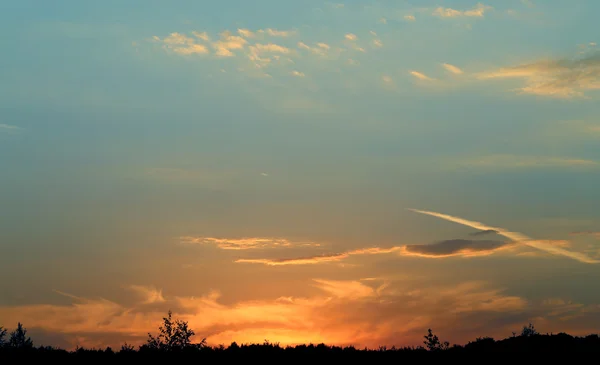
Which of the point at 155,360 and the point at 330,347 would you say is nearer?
the point at 155,360

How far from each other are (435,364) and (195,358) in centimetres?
1333

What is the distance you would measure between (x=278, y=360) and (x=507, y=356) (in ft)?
42.3

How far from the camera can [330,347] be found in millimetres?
37531

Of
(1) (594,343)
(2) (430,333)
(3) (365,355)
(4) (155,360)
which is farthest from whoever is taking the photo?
(2) (430,333)

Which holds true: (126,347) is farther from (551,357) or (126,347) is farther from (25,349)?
(551,357)

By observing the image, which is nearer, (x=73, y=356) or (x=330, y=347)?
(x=73, y=356)

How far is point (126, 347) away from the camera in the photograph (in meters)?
37.3

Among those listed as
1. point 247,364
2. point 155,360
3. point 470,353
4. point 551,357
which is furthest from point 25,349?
point 551,357

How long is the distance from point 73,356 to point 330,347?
48.3 ft

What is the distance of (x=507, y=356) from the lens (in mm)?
35031

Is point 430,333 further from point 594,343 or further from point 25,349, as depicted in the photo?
point 25,349

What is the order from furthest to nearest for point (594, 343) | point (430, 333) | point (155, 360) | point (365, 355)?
point (430, 333) < point (594, 343) < point (365, 355) < point (155, 360)

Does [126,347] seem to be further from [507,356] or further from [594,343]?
[594,343]

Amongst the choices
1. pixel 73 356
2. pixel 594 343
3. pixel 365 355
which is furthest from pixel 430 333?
pixel 73 356
